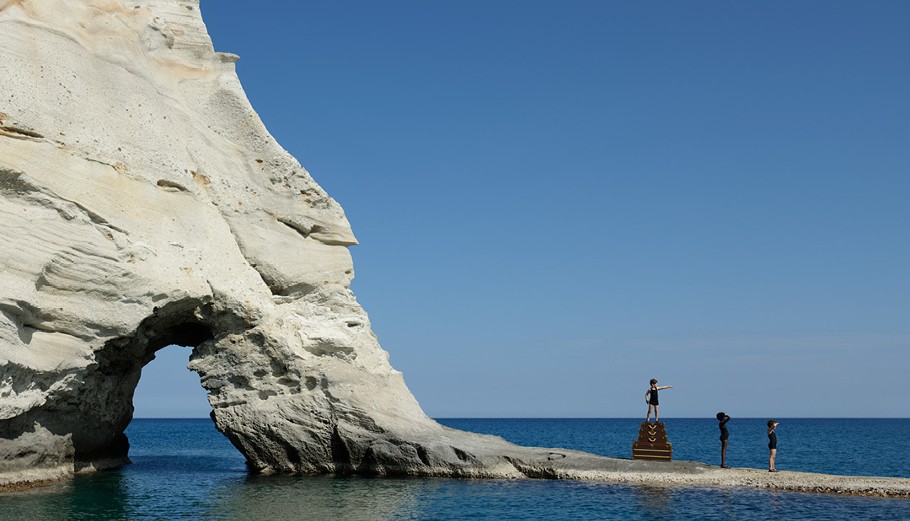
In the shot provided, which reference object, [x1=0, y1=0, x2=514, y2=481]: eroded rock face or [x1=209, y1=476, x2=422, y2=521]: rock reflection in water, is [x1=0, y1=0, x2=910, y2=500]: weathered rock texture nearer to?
[x1=0, y1=0, x2=514, y2=481]: eroded rock face

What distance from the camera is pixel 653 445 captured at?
24.0 meters

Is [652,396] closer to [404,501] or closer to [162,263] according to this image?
[404,501]

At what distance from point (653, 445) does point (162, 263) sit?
1431 cm

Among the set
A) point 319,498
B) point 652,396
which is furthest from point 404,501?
point 652,396

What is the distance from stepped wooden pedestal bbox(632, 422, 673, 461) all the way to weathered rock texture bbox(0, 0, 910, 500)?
0.98 meters

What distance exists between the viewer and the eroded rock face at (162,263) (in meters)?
20.7

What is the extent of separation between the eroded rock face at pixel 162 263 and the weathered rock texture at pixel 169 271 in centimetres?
5

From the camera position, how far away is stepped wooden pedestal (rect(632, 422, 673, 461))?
23875 millimetres

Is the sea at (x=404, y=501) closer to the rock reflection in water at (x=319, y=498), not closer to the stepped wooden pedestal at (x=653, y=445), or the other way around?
the rock reflection in water at (x=319, y=498)

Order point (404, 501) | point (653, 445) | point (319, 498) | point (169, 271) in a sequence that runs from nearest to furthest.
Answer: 1. point (404, 501)
2. point (319, 498)
3. point (169, 271)
4. point (653, 445)

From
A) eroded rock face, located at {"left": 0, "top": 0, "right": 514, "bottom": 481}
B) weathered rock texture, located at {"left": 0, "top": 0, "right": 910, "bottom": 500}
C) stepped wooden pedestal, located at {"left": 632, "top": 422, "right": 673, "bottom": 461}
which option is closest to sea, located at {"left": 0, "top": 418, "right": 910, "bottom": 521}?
weathered rock texture, located at {"left": 0, "top": 0, "right": 910, "bottom": 500}

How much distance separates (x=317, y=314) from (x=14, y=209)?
9317mm

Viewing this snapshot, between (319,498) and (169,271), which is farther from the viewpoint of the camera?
(169,271)

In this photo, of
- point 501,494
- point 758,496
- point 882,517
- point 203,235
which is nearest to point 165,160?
point 203,235
